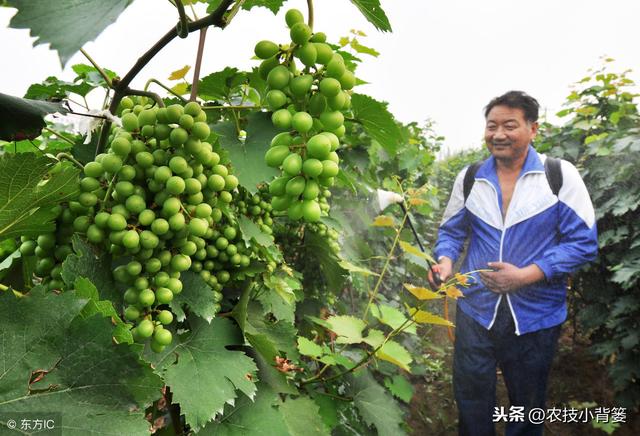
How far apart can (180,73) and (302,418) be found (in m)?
0.80

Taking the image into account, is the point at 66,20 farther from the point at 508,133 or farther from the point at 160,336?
the point at 508,133

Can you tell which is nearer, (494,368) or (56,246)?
(56,246)

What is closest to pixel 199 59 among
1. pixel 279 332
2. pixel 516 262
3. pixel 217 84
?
pixel 217 84

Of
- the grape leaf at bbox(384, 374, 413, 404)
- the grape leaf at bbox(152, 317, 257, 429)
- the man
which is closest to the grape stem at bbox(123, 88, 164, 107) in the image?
the grape leaf at bbox(152, 317, 257, 429)

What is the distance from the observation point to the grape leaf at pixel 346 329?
105cm

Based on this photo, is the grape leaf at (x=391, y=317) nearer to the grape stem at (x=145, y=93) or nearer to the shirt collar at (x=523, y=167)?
the grape stem at (x=145, y=93)

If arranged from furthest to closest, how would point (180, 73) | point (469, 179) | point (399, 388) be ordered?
point (469, 179), point (399, 388), point (180, 73)

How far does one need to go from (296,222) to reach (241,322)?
480 millimetres

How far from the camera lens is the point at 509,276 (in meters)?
1.88

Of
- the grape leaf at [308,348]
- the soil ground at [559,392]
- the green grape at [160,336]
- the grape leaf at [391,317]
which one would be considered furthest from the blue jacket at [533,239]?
the green grape at [160,336]

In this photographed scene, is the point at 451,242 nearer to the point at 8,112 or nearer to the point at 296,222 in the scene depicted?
the point at 296,222

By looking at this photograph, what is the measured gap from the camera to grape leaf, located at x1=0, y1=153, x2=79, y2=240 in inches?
16.5

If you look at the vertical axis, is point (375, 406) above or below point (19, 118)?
below

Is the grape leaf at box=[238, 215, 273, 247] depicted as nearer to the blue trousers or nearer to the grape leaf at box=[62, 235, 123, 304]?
the grape leaf at box=[62, 235, 123, 304]
